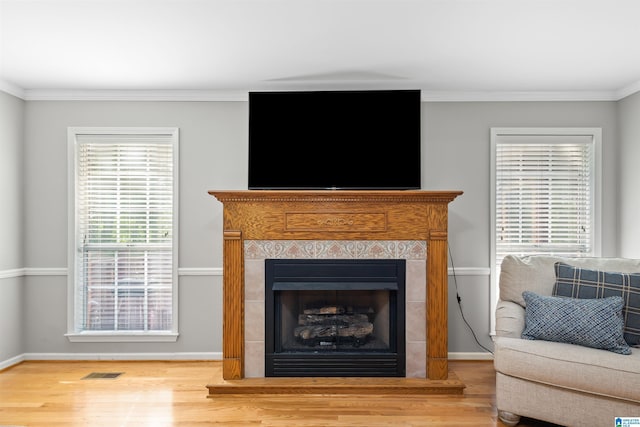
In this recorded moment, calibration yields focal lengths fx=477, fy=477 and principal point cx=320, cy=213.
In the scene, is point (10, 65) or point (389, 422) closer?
point (389, 422)

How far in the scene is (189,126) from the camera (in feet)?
13.5

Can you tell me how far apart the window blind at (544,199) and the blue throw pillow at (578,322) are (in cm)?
116

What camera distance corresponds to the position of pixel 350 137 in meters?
3.75

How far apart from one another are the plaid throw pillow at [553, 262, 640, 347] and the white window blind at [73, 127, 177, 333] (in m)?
3.05

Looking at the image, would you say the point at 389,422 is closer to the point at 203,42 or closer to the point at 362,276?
the point at 362,276

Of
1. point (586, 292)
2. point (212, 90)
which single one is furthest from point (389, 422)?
point (212, 90)

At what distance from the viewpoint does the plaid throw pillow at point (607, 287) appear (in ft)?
9.59

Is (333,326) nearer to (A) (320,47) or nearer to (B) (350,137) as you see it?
(B) (350,137)

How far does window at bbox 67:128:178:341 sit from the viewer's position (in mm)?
4098

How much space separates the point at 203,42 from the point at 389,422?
2.60 metres

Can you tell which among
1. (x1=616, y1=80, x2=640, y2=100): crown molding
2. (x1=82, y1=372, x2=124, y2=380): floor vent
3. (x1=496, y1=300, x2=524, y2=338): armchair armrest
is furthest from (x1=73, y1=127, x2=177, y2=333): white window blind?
(x1=616, y1=80, x2=640, y2=100): crown molding

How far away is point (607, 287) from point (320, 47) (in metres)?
2.38

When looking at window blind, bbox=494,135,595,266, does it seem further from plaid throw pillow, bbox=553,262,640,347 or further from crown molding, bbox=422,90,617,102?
plaid throw pillow, bbox=553,262,640,347

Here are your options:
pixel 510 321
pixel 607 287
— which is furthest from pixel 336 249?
pixel 607 287
